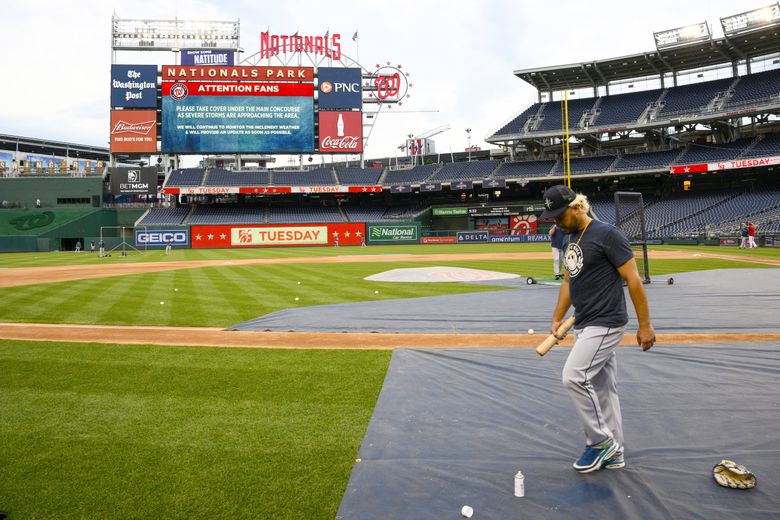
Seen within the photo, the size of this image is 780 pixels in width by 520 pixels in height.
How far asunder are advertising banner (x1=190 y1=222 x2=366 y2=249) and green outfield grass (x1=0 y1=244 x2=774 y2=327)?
2832 centimetres

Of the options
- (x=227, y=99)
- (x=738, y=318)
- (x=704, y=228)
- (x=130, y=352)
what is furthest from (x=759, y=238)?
(x=227, y=99)

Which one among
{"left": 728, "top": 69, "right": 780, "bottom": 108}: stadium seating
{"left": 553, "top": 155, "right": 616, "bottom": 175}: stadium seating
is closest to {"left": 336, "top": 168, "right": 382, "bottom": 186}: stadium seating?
{"left": 553, "top": 155, "right": 616, "bottom": 175}: stadium seating

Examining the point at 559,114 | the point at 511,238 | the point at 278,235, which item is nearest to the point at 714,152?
the point at 559,114

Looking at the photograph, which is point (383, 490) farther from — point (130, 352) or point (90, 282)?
point (90, 282)

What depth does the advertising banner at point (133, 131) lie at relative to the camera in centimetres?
4975

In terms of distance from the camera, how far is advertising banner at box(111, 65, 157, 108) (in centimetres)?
4969

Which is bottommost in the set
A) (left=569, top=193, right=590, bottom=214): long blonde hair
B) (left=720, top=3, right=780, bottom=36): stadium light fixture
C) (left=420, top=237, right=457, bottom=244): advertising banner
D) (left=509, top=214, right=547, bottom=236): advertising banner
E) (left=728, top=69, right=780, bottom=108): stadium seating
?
(left=420, top=237, right=457, bottom=244): advertising banner

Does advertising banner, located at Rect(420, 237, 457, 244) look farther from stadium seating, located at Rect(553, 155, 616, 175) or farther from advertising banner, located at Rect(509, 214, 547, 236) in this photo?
stadium seating, located at Rect(553, 155, 616, 175)

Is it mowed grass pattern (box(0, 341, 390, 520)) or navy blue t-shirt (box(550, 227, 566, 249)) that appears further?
navy blue t-shirt (box(550, 227, 566, 249))

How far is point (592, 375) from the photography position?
342 cm

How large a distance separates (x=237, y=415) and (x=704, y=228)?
1687 inches

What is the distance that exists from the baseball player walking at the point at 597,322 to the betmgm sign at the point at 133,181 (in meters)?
53.2

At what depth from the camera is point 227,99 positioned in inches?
1987

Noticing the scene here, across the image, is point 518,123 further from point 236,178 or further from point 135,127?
point 135,127
